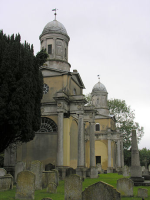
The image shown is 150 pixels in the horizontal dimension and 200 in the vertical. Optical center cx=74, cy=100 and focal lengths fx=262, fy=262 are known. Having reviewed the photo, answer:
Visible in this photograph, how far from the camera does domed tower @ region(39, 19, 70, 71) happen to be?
2840 cm

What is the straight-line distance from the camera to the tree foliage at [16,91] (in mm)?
13602

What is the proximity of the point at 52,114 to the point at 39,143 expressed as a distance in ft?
10.3

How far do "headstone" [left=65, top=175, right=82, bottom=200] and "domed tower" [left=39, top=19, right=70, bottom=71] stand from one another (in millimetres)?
19115

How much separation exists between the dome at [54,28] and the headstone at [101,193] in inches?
992

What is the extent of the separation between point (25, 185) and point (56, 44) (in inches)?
798

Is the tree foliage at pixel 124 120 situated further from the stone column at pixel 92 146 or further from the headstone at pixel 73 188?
the headstone at pixel 73 188

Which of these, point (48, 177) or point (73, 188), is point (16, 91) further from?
point (73, 188)

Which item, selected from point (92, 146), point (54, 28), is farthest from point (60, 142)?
point (54, 28)

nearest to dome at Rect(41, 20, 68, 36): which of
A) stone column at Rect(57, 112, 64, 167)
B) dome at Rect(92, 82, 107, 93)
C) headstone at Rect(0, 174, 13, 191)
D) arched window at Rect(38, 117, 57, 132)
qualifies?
arched window at Rect(38, 117, 57, 132)

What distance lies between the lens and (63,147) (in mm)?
24844

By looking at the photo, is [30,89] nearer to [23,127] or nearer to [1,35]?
[23,127]

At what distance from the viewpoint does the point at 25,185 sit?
1154cm

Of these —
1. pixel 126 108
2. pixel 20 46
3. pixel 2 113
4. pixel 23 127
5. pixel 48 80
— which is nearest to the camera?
pixel 2 113

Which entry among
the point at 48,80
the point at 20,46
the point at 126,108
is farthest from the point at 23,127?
the point at 126,108
